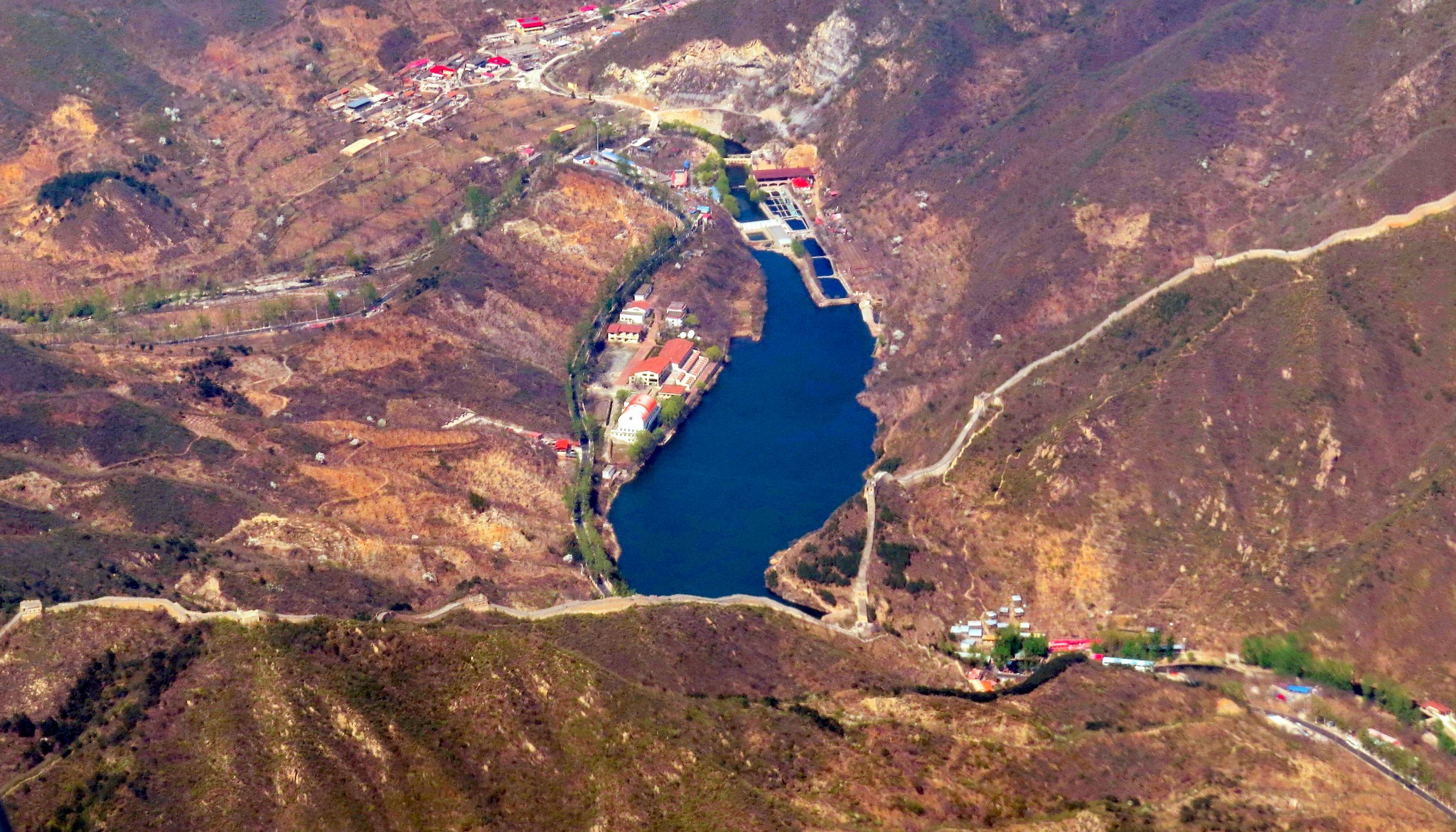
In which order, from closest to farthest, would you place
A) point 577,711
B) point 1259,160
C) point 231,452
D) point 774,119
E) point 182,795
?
1. point 182,795
2. point 577,711
3. point 231,452
4. point 1259,160
5. point 774,119

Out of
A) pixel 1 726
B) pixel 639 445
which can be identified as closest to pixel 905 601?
pixel 639 445

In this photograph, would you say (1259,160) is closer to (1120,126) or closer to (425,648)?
(1120,126)

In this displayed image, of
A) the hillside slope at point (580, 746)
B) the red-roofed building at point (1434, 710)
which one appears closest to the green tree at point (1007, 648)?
the hillside slope at point (580, 746)

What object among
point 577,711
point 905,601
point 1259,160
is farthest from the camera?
point 1259,160

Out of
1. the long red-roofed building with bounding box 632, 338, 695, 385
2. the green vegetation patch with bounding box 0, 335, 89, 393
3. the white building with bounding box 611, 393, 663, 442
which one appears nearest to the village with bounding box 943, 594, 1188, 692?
the white building with bounding box 611, 393, 663, 442

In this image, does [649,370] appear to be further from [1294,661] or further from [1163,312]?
[1294,661]

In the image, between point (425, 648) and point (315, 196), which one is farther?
point (315, 196)

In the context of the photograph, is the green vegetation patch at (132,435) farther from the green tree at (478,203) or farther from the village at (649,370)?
the green tree at (478,203)
